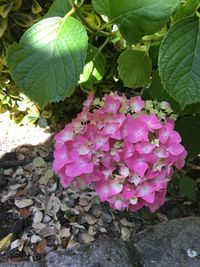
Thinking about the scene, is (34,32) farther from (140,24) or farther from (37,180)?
(37,180)

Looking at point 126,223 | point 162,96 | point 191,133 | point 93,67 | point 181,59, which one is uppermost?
point 181,59

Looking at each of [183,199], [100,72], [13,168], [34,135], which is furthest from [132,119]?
[34,135]

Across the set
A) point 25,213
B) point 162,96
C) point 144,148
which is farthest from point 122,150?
point 25,213

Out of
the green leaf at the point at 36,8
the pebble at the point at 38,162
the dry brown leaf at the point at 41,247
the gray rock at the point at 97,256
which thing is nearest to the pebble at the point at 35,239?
the dry brown leaf at the point at 41,247

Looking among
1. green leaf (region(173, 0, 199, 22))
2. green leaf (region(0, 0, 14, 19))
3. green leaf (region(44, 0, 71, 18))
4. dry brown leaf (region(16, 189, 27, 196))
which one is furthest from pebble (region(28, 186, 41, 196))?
green leaf (region(173, 0, 199, 22))

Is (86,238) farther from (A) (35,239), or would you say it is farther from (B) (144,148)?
(B) (144,148)

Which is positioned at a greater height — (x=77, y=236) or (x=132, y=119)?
(x=132, y=119)

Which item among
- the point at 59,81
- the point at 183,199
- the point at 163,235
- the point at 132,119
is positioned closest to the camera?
the point at 59,81

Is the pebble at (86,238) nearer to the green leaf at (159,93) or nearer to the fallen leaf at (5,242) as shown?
the fallen leaf at (5,242)
